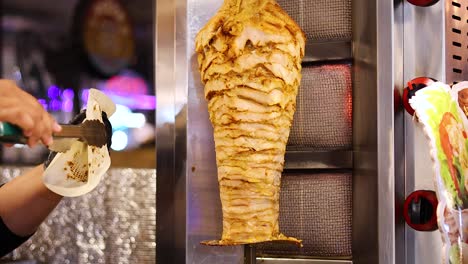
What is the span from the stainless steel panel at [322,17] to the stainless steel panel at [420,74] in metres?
0.17

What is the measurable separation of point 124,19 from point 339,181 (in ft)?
11.4

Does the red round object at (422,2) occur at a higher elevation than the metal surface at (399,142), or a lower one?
higher

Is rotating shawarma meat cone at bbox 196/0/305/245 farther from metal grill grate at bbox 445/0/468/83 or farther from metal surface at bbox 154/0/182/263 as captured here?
metal grill grate at bbox 445/0/468/83

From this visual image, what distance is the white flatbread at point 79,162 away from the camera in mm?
1651

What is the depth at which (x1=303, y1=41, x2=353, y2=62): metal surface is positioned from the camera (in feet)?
5.88

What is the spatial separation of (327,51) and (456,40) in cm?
34

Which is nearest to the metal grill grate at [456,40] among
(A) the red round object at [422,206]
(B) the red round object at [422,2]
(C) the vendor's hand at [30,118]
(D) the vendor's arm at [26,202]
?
(B) the red round object at [422,2]

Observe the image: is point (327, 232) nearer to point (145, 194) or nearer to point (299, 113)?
point (299, 113)

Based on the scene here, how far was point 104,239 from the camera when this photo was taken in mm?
2971

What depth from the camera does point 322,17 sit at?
184 cm

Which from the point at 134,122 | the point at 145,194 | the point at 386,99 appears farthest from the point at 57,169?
the point at 134,122

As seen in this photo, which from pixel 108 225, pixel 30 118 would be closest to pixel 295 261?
pixel 30 118

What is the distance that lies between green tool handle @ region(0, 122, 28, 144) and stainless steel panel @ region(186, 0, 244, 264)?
494 millimetres

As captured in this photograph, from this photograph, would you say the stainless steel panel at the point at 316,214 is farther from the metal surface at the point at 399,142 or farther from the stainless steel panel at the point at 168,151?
the stainless steel panel at the point at 168,151
